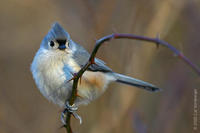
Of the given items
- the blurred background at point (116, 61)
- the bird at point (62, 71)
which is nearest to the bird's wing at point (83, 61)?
the bird at point (62, 71)

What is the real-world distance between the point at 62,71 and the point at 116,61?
1.37m

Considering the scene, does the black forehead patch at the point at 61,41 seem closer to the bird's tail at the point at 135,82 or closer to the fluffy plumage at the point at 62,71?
the fluffy plumage at the point at 62,71

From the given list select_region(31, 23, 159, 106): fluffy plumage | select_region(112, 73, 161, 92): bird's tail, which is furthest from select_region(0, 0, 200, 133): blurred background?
select_region(31, 23, 159, 106): fluffy plumage

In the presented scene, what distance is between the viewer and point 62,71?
143 inches

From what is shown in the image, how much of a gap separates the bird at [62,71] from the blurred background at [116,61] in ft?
1.40

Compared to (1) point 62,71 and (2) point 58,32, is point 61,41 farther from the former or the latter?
(1) point 62,71

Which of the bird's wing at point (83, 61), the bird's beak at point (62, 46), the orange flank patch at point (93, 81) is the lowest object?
the orange flank patch at point (93, 81)

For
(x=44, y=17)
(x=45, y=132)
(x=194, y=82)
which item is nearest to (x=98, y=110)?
(x=45, y=132)

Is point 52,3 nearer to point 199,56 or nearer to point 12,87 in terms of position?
point 12,87

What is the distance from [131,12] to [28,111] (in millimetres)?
2762

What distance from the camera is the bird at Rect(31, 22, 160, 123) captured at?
3.64 m

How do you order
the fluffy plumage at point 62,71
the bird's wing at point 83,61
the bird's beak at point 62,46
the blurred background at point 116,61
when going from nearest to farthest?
1. the fluffy plumage at point 62,71
2. the bird's beak at point 62,46
3. the bird's wing at point 83,61
4. the blurred background at point 116,61

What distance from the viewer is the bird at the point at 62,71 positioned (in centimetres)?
364

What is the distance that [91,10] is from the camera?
4.85 metres
